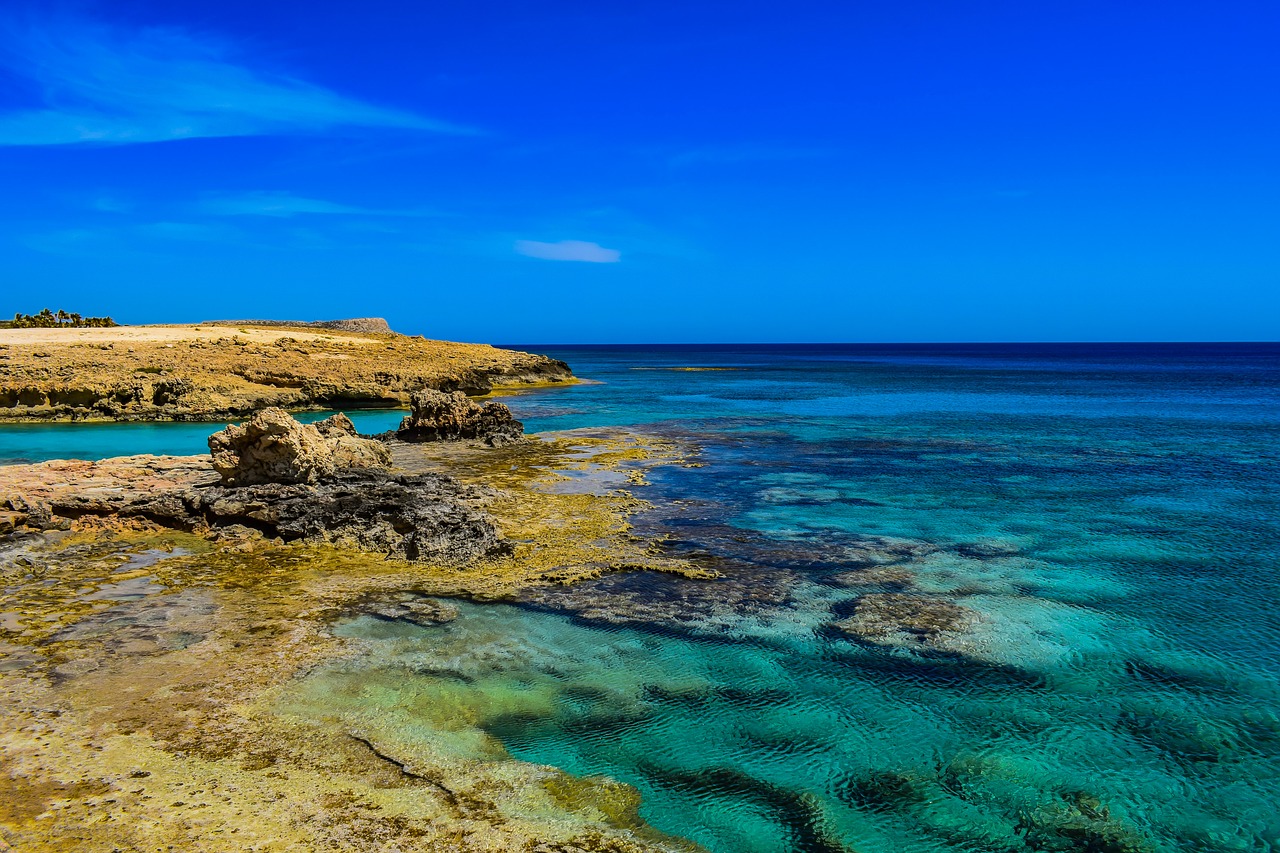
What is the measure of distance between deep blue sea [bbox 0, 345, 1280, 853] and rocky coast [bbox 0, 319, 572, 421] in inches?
781

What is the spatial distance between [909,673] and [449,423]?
604 inches

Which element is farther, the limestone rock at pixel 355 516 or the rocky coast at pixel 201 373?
the rocky coast at pixel 201 373

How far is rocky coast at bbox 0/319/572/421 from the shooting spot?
26.3 metres

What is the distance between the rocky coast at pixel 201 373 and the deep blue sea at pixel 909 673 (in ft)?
65.1

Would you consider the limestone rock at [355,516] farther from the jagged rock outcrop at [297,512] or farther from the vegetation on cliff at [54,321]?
the vegetation on cliff at [54,321]

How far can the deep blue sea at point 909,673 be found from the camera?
4992 mm

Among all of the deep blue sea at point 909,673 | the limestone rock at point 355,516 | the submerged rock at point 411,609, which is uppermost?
the limestone rock at point 355,516

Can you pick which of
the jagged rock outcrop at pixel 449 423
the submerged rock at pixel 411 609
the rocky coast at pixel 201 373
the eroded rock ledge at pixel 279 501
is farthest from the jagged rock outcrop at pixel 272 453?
the rocky coast at pixel 201 373

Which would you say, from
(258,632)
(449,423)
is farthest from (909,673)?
(449,423)

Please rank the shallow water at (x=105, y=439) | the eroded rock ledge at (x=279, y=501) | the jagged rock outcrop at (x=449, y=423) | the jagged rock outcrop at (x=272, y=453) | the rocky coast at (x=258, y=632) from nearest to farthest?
the rocky coast at (x=258, y=632) → the eroded rock ledge at (x=279, y=501) → the jagged rock outcrop at (x=272, y=453) → the shallow water at (x=105, y=439) → the jagged rock outcrop at (x=449, y=423)

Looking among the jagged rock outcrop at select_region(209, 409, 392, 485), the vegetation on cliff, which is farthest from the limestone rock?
the vegetation on cliff

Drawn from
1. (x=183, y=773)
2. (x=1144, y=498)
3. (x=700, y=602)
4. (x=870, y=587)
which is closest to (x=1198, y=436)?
(x=1144, y=498)

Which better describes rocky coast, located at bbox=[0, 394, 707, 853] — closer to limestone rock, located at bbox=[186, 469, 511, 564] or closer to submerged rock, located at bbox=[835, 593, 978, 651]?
limestone rock, located at bbox=[186, 469, 511, 564]

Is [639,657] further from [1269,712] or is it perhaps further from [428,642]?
[1269,712]
